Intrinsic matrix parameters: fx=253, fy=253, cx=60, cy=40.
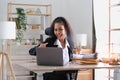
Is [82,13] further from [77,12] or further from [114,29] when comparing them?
[114,29]

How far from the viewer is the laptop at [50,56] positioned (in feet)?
8.00

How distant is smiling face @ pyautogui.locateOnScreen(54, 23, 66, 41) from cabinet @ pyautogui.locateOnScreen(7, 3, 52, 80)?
8.81ft

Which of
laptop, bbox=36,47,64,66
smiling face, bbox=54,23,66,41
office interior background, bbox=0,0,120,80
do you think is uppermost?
office interior background, bbox=0,0,120,80

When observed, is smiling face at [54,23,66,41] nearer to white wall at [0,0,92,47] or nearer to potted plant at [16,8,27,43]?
potted plant at [16,8,27,43]

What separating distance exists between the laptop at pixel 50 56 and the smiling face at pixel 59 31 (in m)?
0.32

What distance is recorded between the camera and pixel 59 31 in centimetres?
271

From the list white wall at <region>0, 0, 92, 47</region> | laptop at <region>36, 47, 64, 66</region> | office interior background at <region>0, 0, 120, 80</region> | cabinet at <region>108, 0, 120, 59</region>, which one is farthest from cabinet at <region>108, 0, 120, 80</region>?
laptop at <region>36, 47, 64, 66</region>

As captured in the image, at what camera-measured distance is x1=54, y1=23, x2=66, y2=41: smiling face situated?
272cm

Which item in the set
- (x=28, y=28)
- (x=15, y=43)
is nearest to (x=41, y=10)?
(x=28, y=28)

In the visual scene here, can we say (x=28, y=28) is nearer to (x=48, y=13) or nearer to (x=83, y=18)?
(x=48, y=13)

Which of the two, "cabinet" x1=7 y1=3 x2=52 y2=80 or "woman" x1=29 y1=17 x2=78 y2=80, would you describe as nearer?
"woman" x1=29 y1=17 x2=78 y2=80

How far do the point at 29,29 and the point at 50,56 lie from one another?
3.11 metres

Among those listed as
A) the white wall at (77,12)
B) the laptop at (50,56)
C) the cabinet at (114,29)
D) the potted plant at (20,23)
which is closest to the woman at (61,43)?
the laptop at (50,56)

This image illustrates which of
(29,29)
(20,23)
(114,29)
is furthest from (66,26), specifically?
(29,29)
